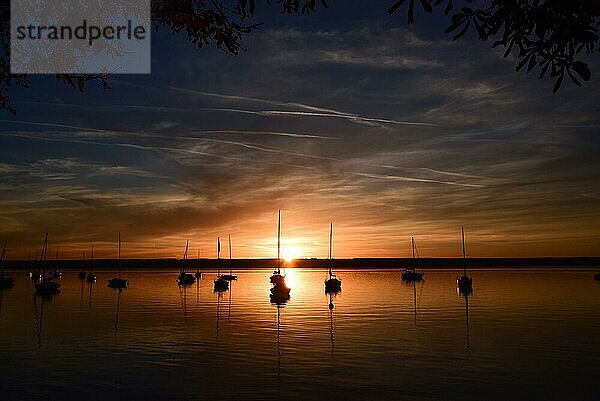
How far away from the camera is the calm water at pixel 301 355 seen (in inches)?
1227

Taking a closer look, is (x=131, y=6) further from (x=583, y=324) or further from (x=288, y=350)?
(x=583, y=324)

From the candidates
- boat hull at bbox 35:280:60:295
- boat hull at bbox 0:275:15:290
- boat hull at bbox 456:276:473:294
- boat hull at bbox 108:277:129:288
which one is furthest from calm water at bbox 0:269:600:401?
boat hull at bbox 0:275:15:290

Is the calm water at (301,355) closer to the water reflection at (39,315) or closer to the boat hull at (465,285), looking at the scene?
the water reflection at (39,315)

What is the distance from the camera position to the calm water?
3116 centimetres

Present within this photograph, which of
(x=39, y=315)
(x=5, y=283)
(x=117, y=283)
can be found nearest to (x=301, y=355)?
(x=39, y=315)

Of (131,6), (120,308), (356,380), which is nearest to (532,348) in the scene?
(356,380)

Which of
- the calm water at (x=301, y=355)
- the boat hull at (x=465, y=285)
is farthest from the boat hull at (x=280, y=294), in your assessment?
the boat hull at (x=465, y=285)

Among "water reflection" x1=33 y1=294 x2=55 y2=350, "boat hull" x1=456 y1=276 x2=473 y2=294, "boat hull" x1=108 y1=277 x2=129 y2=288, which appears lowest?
"water reflection" x1=33 y1=294 x2=55 y2=350

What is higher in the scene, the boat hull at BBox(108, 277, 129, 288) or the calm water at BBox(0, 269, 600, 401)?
the boat hull at BBox(108, 277, 129, 288)

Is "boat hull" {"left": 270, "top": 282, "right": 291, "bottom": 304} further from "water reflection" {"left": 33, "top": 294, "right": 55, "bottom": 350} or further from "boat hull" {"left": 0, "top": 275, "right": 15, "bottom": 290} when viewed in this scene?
"boat hull" {"left": 0, "top": 275, "right": 15, "bottom": 290}

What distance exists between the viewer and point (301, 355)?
41812mm

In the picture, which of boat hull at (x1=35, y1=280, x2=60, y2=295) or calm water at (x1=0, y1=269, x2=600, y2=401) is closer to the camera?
calm water at (x1=0, y1=269, x2=600, y2=401)

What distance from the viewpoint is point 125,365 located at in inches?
1524

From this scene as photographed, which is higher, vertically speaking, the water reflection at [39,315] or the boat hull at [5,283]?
the boat hull at [5,283]
